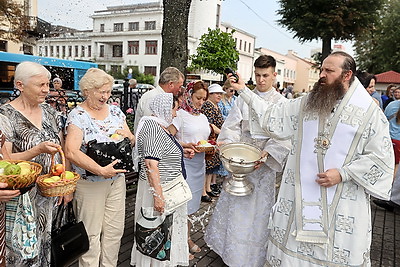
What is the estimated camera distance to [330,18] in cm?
2047

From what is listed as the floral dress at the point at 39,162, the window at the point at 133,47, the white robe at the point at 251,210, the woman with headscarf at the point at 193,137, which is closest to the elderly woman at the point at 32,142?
the floral dress at the point at 39,162

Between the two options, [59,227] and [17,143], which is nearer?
[17,143]

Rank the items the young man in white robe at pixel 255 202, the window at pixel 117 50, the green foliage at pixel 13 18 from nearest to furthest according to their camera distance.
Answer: the young man in white robe at pixel 255 202
the green foliage at pixel 13 18
the window at pixel 117 50

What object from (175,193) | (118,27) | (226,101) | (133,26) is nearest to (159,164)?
(175,193)

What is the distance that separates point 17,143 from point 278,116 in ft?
6.95

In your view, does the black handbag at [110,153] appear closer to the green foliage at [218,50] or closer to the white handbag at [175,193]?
the white handbag at [175,193]

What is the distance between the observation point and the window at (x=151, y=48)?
47.7m

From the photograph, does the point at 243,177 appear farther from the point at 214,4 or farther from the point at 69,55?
the point at 69,55

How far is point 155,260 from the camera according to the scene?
3051 millimetres

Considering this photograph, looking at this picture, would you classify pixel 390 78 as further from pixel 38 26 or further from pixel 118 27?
pixel 118 27

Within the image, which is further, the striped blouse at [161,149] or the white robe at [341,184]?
the striped blouse at [161,149]

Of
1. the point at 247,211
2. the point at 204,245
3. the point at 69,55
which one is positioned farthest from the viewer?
the point at 69,55

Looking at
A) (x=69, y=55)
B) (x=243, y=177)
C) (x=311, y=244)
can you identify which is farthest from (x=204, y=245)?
(x=69, y=55)

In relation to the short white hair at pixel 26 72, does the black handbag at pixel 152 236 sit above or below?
below
